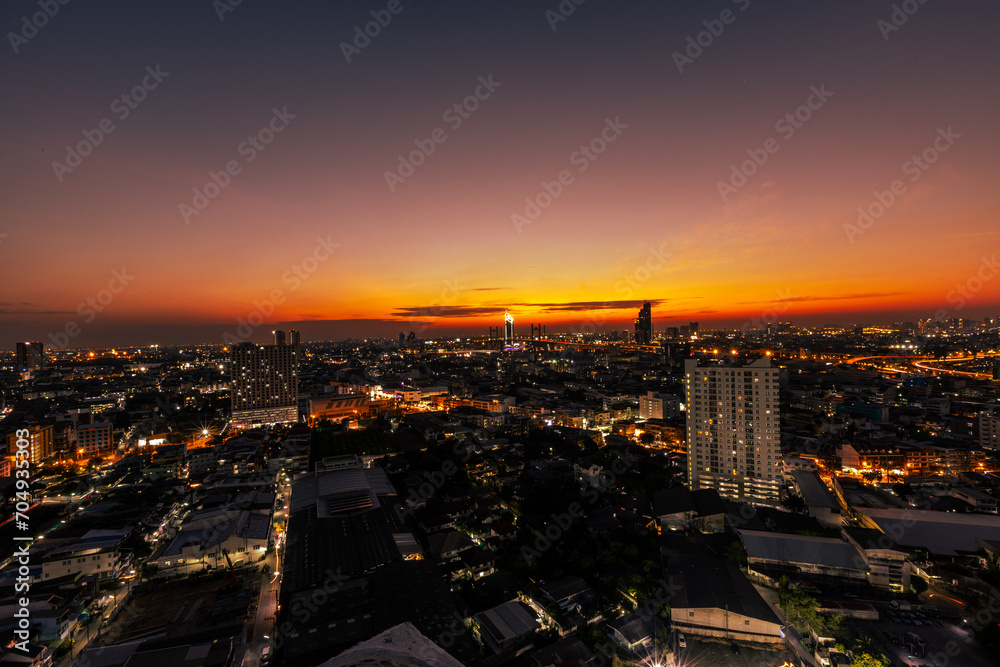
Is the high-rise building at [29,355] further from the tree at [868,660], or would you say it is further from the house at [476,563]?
the tree at [868,660]

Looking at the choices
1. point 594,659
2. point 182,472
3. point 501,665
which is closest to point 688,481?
point 594,659

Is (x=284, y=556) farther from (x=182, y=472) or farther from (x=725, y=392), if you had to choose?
(x=725, y=392)

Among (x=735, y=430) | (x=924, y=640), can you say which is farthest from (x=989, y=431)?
(x=924, y=640)

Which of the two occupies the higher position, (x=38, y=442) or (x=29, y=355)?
(x=29, y=355)

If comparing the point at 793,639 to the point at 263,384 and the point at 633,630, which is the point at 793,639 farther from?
the point at 263,384

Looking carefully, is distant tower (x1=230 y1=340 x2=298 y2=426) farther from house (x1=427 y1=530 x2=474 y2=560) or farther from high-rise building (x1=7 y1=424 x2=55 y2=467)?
house (x1=427 y1=530 x2=474 y2=560)

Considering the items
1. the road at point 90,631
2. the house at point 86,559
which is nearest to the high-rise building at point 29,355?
the house at point 86,559

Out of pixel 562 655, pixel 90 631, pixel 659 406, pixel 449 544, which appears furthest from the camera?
pixel 659 406
